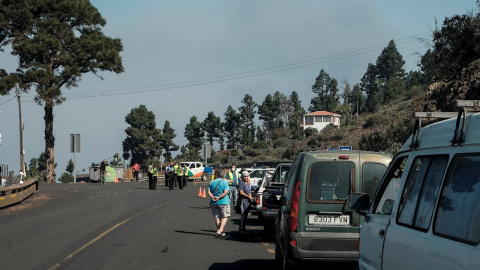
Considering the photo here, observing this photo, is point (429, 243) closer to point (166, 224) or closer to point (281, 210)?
point (281, 210)

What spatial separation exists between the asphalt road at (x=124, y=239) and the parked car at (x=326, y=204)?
2374mm

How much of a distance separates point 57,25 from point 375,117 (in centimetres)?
4687

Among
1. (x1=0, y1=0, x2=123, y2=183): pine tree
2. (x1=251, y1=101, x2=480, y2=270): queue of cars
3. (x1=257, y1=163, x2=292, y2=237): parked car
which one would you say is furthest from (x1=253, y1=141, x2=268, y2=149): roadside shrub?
(x1=251, y1=101, x2=480, y2=270): queue of cars

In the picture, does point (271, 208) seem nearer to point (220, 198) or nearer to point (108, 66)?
point (220, 198)

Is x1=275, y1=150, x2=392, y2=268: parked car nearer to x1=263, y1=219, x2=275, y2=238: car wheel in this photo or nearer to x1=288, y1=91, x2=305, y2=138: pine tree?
x1=263, y1=219, x2=275, y2=238: car wheel

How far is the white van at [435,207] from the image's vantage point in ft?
13.2

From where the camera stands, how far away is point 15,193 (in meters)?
31.1

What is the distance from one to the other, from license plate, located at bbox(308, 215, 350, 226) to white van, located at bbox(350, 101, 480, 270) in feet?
12.8

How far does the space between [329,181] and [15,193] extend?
23.7 m

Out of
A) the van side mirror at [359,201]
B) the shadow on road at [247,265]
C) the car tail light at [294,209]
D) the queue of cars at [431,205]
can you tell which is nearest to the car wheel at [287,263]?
the car tail light at [294,209]

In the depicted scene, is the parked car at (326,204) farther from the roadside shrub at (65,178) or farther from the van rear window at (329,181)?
the roadside shrub at (65,178)

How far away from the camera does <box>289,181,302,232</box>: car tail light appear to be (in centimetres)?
1012

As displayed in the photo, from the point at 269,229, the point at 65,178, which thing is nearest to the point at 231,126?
the point at 65,178

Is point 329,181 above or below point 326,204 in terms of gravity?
above
